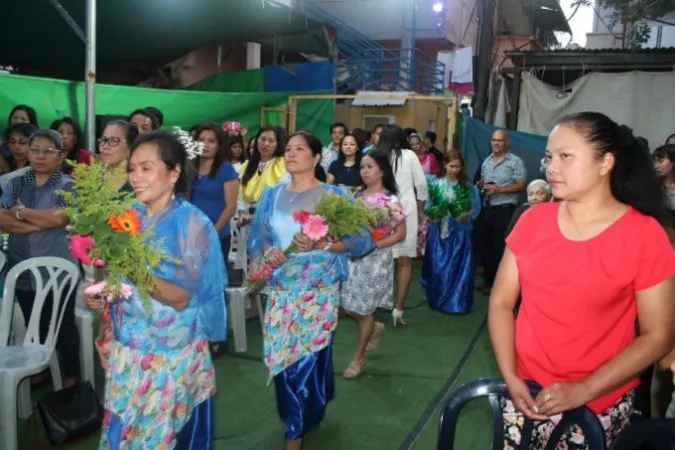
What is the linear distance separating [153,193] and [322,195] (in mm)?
1013

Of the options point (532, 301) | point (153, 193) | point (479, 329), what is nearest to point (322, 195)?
point (153, 193)

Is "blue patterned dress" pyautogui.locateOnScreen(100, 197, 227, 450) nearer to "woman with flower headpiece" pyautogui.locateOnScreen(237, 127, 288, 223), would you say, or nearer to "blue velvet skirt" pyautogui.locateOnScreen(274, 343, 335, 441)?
"blue velvet skirt" pyautogui.locateOnScreen(274, 343, 335, 441)

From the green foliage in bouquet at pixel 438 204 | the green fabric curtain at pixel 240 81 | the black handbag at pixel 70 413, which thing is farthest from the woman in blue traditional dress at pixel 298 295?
the green fabric curtain at pixel 240 81

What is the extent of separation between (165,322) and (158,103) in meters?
5.38

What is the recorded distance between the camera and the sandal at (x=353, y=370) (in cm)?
410

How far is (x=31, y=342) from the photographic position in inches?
126

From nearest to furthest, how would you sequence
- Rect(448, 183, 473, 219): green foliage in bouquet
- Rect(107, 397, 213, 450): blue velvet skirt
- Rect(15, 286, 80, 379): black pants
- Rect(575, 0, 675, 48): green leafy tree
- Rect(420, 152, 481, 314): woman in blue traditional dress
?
Rect(107, 397, 213, 450): blue velvet skirt, Rect(15, 286, 80, 379): black pants, Rect(448, 183, 473, 219): green foliage in bouquet, Rect(420, 152, 481, 314): woman in blue traditional dress, Rect(575, 0, 675, 48): green leafy tree

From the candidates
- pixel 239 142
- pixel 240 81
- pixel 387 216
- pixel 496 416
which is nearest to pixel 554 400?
pixel 496 416

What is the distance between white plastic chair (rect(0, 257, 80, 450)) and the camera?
2.75 m

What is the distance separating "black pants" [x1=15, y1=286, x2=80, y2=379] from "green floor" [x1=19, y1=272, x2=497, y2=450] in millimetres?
401

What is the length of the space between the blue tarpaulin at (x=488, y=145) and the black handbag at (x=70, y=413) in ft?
19.5

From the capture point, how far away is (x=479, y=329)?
213 inches

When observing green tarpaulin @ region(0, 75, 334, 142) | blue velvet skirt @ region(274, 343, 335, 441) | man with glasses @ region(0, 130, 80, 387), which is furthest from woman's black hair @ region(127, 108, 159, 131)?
blue velvet skirt @ region(274, 343, 335, 441)

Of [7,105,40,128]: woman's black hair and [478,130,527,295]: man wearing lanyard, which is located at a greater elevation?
[7,105,40,128]: woman's black hair
